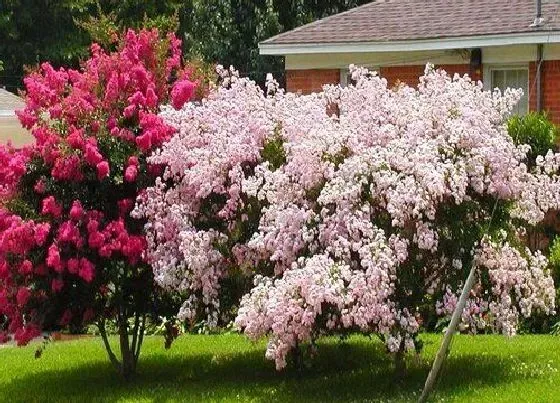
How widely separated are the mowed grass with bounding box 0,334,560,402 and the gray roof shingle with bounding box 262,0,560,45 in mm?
7272

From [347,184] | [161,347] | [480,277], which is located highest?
[347,184]

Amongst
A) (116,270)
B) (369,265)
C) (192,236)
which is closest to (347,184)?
(369,265)

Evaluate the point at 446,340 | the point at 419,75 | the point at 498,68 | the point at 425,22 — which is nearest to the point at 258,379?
the point at 446,340

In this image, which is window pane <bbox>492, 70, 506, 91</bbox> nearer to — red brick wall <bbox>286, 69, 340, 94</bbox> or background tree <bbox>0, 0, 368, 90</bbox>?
red brick wall <bbox>286, 69, 340, 94</bbox>

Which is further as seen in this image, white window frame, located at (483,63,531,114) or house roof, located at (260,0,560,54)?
white window frame, located at (483,63,531,114)

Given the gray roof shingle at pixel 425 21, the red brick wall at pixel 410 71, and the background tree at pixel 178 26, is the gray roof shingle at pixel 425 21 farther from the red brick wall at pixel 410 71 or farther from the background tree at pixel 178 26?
the background tree at pixel 178 26

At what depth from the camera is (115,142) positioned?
12.7m

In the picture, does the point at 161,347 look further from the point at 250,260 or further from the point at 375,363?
the point at 250,260

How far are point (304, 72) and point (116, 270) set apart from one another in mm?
13087

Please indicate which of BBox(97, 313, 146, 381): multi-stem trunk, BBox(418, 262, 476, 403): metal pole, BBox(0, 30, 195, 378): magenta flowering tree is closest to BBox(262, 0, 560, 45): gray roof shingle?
BBox(0, 30, 195, 378): magenta flowering tree

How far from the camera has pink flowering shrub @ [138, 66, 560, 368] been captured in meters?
11.0

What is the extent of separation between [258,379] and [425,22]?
38.0 ft

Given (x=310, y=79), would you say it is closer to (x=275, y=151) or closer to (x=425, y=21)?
(x=425, y=21)

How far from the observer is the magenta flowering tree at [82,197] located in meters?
12.2
